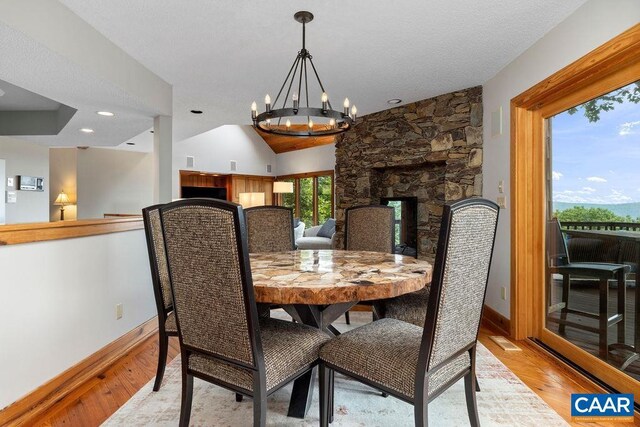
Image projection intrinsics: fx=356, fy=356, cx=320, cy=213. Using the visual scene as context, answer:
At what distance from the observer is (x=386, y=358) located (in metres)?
1.35

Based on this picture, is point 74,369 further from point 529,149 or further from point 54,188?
point 54,188

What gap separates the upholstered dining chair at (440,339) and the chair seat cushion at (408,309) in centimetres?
41

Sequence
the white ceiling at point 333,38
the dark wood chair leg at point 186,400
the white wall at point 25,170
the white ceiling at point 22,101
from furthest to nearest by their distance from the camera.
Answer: the white wall at point 25,170 → the white ceiling at point 22,101 → the white ceiling at point 333,38 → the dark wood chair leg at point 186,400

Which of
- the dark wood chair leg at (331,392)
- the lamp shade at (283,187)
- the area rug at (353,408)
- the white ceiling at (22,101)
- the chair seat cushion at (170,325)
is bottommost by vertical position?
the area rug at (353,408)

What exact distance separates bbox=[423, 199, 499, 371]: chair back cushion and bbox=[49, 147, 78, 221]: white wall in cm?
820

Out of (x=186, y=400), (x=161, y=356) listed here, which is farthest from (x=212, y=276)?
(x=161, y=356)

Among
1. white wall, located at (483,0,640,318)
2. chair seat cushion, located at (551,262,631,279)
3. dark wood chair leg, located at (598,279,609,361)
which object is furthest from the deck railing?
white wall, located at (483,0,640,318)

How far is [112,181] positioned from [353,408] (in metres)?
7.38

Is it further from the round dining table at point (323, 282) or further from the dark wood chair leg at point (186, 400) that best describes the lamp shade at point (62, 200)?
the dark wood chair leg at point (186, 400)

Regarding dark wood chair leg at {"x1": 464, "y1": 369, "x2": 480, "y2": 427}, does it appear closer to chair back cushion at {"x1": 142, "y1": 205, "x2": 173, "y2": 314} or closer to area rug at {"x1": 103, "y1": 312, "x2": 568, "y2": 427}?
area rug at {"x1": 103, "y1": 312, "x2": 568, "y2": 427}

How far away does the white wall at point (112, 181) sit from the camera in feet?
23.6

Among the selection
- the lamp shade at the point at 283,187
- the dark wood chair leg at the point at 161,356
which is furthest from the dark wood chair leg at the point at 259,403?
the lamp shade at the point at 283,187

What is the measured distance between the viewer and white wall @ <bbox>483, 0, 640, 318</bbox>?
194 cm

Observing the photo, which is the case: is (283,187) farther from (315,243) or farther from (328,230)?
(315,243)
